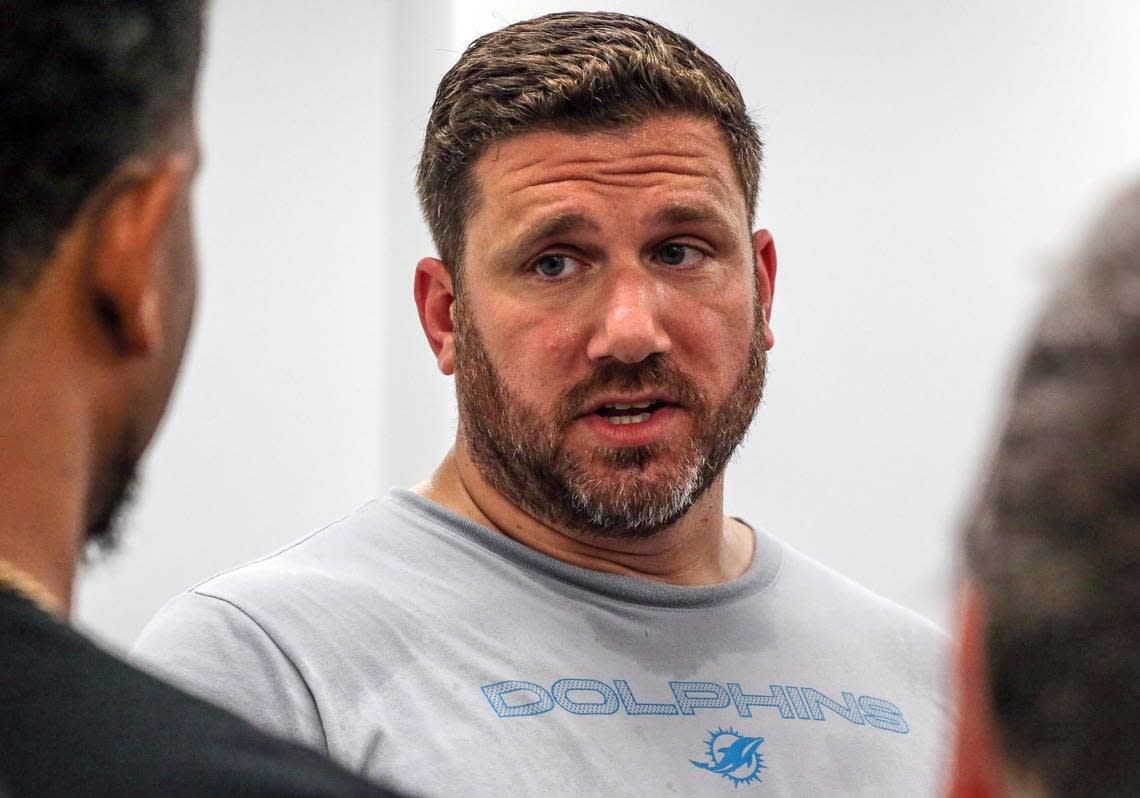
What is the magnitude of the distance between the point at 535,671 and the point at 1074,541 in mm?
815

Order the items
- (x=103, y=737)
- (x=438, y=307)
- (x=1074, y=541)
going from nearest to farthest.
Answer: (x=1074, y=541) < (x=103, y=737) < (x=438, y=307)

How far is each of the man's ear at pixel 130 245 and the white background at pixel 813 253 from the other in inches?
70.5

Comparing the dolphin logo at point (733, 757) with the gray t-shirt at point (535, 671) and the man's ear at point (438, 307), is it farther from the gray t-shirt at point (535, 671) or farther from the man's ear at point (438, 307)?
the man's ear at point (438, 307)

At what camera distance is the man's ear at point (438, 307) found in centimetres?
147

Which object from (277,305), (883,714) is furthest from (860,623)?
(277,305)

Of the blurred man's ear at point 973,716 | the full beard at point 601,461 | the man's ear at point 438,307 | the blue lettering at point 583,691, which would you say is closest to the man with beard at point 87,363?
the blurred man's ear at point 973,716

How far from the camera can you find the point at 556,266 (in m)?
1.36

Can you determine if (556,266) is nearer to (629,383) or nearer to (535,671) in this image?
(629,383)

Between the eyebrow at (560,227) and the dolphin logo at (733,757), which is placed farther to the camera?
the eyebrow at (560,227)

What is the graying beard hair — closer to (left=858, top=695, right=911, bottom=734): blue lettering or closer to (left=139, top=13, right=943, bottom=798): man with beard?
(left=139, top=13, right=943, bottom=798): man with beard

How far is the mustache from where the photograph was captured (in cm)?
133

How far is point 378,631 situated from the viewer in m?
1.20

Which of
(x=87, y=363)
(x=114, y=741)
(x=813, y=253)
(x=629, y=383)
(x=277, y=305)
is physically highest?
(x=87, y=363)

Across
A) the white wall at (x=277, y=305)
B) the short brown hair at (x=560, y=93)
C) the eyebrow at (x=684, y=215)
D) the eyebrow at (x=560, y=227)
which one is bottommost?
the white wall at (x=277, y=305)
